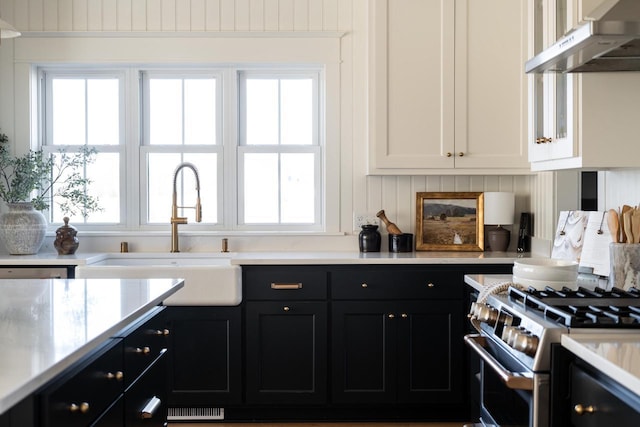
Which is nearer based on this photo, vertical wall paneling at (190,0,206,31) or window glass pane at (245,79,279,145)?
vertical wall paneling at (190,0,206,31)

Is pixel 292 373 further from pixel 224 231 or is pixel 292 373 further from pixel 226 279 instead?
pixel 224 231

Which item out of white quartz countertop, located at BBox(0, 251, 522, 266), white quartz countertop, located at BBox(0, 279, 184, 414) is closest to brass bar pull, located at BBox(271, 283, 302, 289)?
white quartz countertop, located at BBox(0, 251, 522, 266)

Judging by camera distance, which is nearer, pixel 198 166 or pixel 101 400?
pixel 101 400

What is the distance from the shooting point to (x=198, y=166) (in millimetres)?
3984

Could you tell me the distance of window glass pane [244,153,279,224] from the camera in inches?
157

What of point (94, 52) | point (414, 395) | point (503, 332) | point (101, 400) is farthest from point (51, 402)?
point (94, 52)

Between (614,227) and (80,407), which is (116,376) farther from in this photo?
(614,227)

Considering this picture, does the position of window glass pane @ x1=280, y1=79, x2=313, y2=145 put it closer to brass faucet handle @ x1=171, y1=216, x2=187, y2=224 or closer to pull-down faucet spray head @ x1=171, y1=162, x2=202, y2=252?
pull-down faucet spray head @ x1=171, y1=162, x2=202, y2=252

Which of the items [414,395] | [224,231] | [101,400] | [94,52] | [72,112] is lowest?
[414,395]

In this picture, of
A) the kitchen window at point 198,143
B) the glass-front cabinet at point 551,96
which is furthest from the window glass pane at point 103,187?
the glass-front cabinet at point 551,96

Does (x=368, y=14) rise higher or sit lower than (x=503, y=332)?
higher

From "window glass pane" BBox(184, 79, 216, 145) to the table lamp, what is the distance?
173cm

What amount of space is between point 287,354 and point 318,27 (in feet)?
6.39

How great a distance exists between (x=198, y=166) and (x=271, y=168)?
46 centimetres
